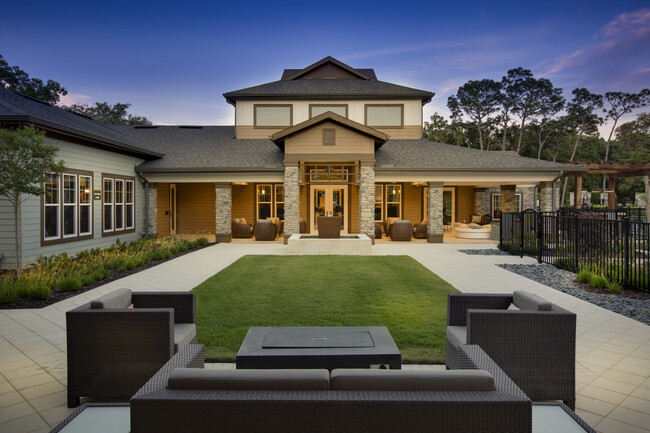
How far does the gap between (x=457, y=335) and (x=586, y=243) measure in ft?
27.5

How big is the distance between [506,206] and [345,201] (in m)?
8.13

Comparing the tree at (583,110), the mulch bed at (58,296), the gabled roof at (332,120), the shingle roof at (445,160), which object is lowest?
the mulch bed at (58,296)

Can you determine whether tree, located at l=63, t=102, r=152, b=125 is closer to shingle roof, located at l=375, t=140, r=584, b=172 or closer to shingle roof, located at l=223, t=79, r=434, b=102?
shingle roof, located at l=223, t=79, r=434, b=102

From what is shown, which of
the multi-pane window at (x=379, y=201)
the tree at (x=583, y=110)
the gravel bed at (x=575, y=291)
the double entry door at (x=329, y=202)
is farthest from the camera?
the tree at (x=583, y=110)

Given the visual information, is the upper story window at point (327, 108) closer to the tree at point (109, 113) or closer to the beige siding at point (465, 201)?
the beige siding at point (465, 201)

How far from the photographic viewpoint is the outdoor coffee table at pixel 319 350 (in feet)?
10.8

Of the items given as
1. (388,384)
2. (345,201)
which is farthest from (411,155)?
(388,384)

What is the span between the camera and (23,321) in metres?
6.44

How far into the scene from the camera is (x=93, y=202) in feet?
44.6

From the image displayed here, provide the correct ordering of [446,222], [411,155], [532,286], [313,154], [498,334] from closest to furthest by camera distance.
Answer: [498,334] < [532,286] < [313,154] < [411,155] < [446,222]

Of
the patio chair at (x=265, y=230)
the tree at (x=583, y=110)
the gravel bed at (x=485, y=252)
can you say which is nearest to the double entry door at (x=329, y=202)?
the patio chair at (x=265, y=230)

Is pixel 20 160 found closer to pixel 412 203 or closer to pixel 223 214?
pixel 223 214

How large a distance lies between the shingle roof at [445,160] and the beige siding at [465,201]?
10.4ft

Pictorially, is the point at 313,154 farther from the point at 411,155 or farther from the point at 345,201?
the point at 411,155
